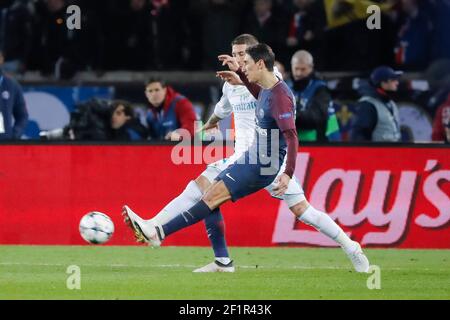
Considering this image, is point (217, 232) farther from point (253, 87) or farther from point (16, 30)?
point (16, 30)

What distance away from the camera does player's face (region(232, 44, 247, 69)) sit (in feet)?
42.1

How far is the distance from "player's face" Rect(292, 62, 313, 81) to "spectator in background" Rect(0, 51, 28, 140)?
129 inches

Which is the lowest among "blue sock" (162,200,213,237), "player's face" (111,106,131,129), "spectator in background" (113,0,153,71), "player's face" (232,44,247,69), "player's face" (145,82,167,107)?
"blue sock" (162,200,213,237)

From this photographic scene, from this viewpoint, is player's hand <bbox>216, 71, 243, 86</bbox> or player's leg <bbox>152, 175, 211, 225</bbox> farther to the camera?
player's hand <bbox>216, 71, 243, 86</bbox>

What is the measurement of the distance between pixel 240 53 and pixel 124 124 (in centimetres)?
423

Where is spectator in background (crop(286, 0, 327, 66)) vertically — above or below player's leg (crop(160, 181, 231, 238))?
above

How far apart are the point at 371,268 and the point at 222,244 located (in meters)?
1.36

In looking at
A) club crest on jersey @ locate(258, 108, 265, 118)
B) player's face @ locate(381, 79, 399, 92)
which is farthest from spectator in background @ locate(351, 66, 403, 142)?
club crest on jersey @ locate(258, 108, 265, 118)

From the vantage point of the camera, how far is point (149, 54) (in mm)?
19594

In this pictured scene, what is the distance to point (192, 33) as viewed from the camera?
19562mm

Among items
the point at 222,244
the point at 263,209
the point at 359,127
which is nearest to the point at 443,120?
the point at 359,127

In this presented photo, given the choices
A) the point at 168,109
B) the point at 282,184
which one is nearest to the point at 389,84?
the point at 168,109

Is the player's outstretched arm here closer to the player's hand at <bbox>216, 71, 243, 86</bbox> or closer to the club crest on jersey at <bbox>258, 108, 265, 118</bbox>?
the player's hand at <bbox>216, 71, 243, 86</bbox>

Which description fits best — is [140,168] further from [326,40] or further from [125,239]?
[326,40]
